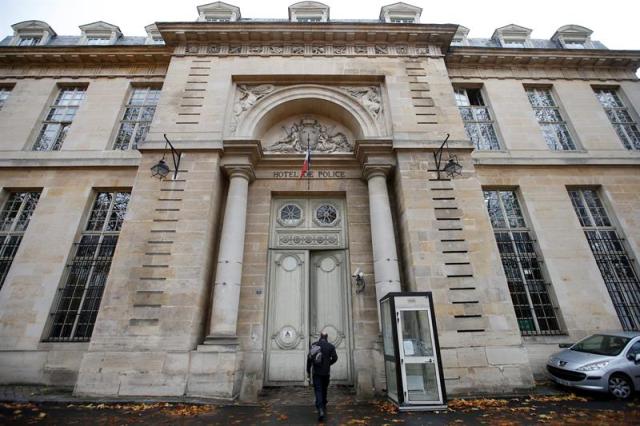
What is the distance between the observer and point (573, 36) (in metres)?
14.3

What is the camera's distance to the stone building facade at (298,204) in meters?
7.55

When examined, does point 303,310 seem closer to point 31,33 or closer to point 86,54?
point 86,54

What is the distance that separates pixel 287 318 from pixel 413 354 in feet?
12.3

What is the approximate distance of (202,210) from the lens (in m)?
8.53

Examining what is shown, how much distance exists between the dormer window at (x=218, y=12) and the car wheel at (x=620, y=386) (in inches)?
683

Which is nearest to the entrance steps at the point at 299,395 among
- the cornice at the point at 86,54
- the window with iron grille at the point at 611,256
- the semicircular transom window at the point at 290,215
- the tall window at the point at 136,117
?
the semicircular transom window at the point at 290,215

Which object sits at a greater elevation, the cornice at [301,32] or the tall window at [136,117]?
the cornice at [301,32]

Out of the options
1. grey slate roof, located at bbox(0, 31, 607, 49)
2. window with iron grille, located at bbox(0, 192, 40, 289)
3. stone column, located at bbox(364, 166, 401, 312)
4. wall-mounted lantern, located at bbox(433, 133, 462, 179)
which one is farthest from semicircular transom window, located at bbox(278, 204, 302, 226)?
grey slate roof, located at bbox(0, 31, 607, 49)

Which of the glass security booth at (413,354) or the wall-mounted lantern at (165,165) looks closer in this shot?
the glass security booth at (413,354)

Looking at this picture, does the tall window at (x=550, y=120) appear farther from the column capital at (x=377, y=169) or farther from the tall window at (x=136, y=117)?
the tall window at (x=136, y=117)

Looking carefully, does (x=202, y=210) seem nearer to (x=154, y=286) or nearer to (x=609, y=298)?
(x=154, y=286)

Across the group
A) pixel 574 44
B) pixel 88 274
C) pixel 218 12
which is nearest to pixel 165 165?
pixel 88 274

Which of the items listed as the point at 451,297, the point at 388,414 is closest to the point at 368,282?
the point at 451,297

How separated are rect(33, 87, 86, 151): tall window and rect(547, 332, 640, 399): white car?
1739 centimetres
